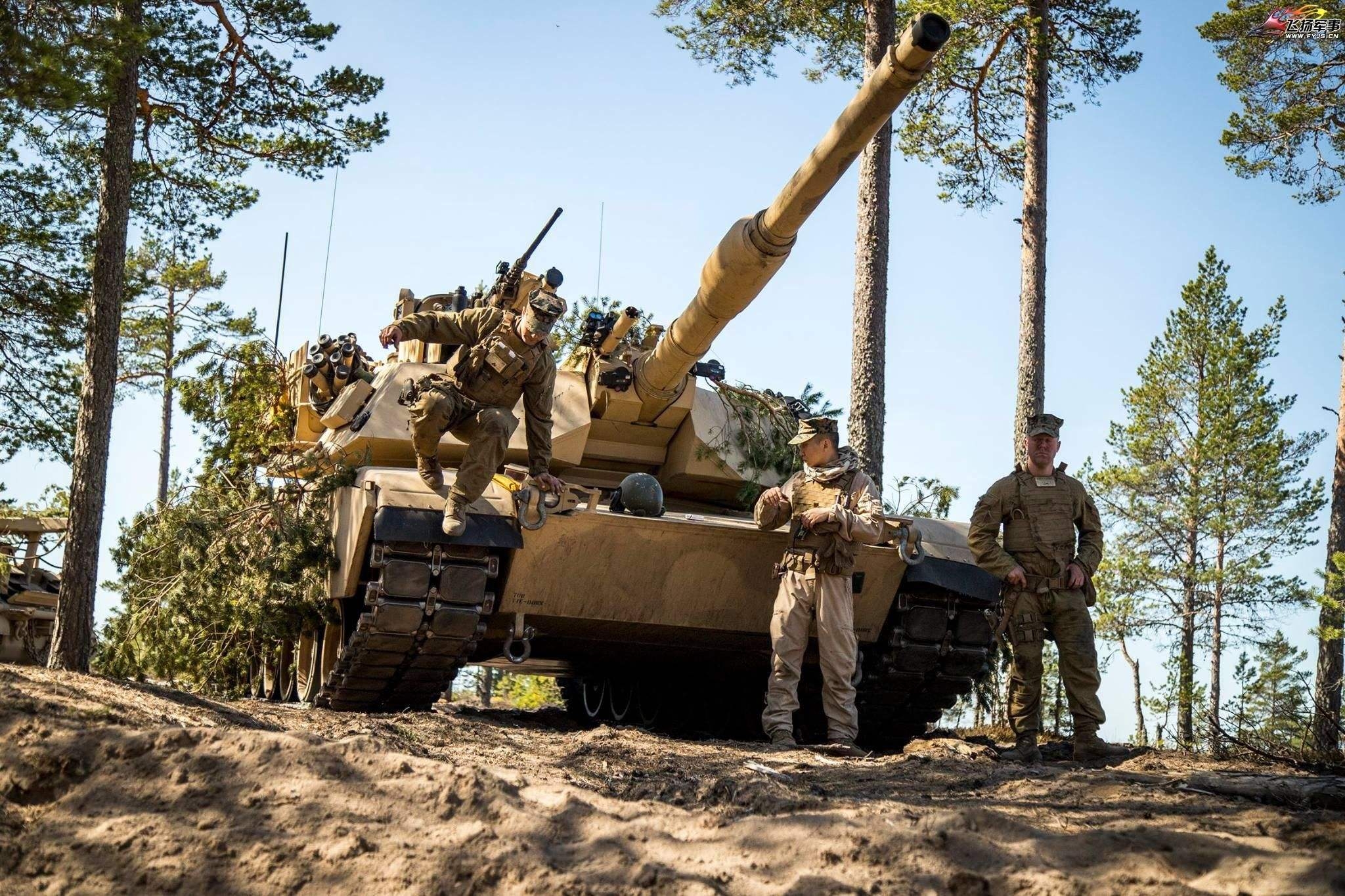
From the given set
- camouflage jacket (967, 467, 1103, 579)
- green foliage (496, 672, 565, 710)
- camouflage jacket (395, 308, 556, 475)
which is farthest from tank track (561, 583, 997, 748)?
green foliage (496, 672, 565, 710)

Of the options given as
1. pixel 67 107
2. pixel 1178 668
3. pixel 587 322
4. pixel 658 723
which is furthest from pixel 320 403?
pixel 1178 668

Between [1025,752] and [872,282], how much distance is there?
596cm

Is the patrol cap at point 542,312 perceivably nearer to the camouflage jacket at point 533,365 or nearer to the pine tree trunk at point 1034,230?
the camouflage jacket at point 533,365

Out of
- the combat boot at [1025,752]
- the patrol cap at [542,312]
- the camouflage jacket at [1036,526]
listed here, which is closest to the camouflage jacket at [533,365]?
the patrol cap at [542,312]

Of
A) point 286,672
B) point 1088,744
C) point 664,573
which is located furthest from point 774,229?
point 286,672

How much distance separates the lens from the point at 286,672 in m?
11.2

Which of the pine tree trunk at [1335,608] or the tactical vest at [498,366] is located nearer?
the tactical vest at [498,366]

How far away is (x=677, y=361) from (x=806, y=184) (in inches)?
78.3

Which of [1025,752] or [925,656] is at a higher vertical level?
[925,656]

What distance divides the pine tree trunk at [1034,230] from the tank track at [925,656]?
461 cm

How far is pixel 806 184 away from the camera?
24.6 ft

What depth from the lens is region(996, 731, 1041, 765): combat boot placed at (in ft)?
24.4

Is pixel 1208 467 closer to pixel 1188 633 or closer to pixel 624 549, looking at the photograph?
pixel 1188 633

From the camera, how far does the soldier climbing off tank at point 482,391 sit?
8.12 meters
